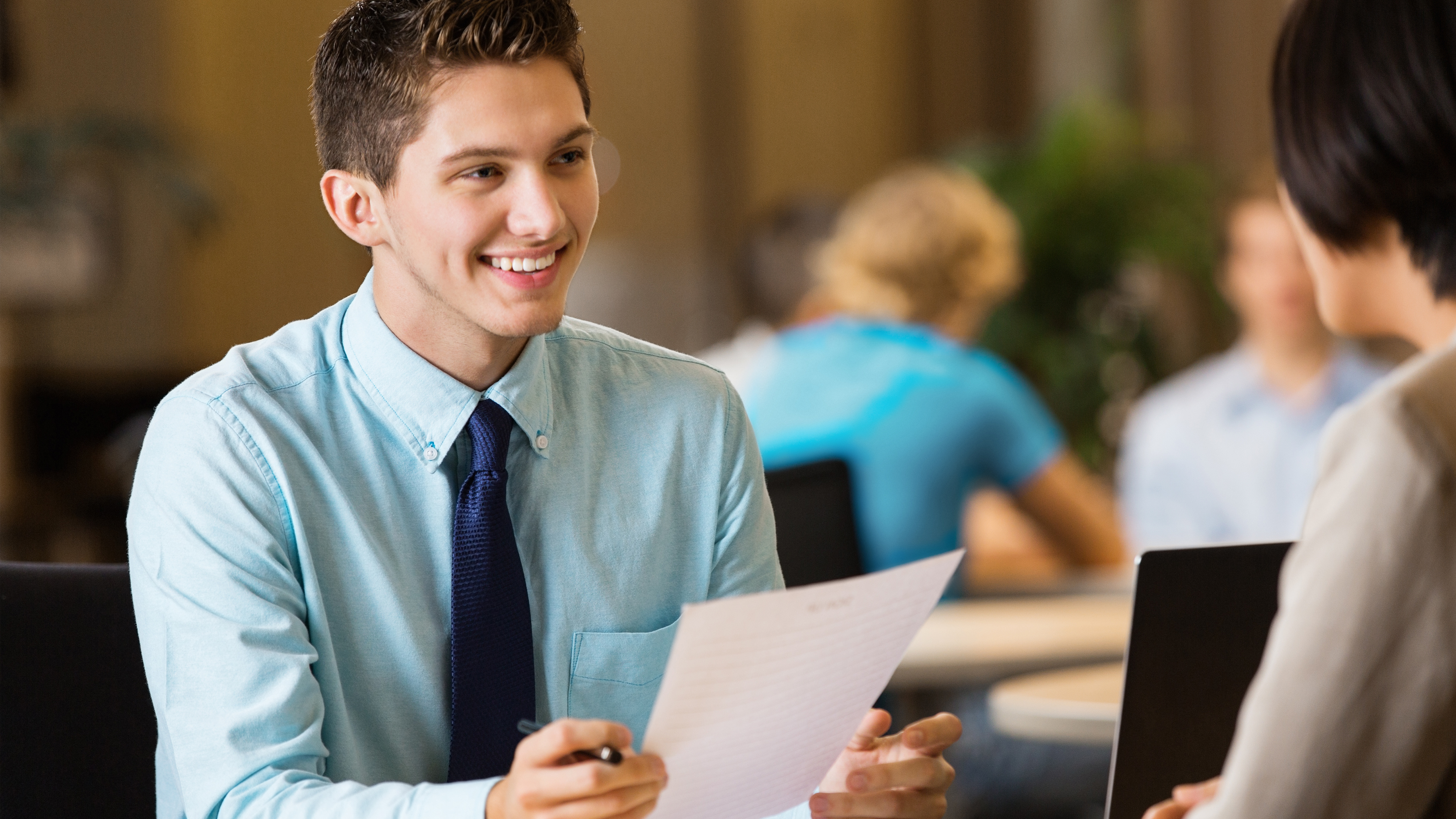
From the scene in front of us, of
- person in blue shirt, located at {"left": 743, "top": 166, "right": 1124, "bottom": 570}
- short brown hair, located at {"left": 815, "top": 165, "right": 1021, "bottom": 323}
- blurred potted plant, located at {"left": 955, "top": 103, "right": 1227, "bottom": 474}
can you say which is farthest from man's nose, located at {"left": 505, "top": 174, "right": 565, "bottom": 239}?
blurred potted plant, located at {"left": 955, "top": 103, "right": 1227, "bottom": 474}

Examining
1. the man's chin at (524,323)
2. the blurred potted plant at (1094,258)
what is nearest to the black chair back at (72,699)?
the man's chin at (524,323)

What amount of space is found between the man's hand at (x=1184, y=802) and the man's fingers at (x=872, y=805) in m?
0.18

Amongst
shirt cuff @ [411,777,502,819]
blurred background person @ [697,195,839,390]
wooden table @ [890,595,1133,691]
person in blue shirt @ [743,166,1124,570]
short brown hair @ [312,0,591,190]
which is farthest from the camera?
blurred background person @ [697,195,839,390]

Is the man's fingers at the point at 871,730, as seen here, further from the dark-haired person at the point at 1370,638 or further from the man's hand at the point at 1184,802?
the dark-haired person at the point at 1370,638

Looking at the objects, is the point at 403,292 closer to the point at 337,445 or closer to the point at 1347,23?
the point at 337,445

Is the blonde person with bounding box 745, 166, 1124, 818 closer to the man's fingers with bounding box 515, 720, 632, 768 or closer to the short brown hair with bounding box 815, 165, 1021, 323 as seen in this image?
the short brown hair with bounding box 815, 165, 1021, 323

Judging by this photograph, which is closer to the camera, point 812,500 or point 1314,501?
point 1314,501

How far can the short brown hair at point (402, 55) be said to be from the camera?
109 centimetres

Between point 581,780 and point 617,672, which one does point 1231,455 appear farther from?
point 581,780

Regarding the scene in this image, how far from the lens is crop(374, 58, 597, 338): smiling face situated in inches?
43.1

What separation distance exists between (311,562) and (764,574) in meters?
0.40

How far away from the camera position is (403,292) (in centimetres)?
119

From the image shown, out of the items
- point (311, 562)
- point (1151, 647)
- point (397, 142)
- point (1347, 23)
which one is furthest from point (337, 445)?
point (1347, 23)

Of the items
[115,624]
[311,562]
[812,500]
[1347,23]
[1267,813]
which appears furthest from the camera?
[812,500]
